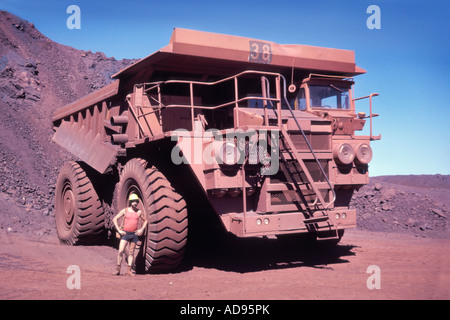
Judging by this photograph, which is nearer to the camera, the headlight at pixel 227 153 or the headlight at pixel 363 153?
the headlight at pixel 227 153

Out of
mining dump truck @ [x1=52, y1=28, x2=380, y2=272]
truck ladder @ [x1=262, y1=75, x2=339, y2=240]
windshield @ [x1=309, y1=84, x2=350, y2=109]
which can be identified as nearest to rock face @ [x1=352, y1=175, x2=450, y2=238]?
windshield @ [x1=309, y1=84, x2=350, y2=109]

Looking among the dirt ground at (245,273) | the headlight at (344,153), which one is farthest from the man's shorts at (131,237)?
the headlight at (344,153)

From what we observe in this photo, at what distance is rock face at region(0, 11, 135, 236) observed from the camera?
1473 cm

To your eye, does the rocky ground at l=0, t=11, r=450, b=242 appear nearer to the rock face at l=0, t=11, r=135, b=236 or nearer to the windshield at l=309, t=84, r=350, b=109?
the rock face at l=0, t=11, r=135, b=236

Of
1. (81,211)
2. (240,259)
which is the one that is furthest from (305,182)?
(81,211)

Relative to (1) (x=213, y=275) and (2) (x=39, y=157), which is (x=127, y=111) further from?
(2) (x=39, y=157)

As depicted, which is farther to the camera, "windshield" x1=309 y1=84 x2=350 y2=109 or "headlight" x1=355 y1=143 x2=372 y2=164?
"windshield" x1=309 y1=84 x2=350 y2=109

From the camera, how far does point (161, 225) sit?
242 inches

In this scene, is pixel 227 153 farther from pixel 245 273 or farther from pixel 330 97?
pixel 330 97

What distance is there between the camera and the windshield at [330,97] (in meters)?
7.91

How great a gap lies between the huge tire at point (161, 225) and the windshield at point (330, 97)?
3.13 m

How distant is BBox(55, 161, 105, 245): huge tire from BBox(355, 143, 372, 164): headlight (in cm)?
526

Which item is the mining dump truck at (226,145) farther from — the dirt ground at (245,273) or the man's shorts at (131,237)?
the dirt ground at (245,273)
